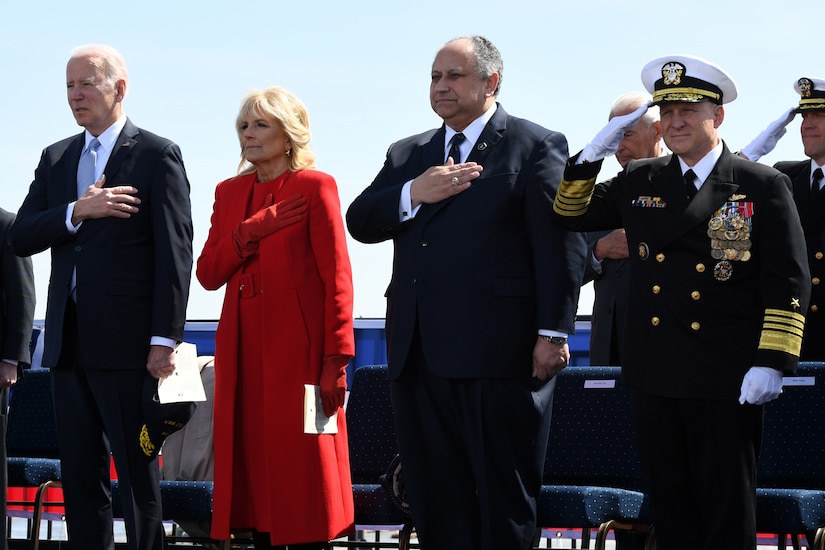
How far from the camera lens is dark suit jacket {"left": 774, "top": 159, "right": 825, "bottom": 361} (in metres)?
5.20

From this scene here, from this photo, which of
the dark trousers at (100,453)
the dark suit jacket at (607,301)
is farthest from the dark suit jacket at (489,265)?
the dark suit jacket at (607,301)

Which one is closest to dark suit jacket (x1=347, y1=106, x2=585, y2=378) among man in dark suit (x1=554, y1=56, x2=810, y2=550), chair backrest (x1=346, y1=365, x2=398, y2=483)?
man in dark suit (x1=554, y1=56, x2=810, y2=550)

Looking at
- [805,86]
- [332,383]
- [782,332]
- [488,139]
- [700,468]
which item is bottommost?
[700,468]

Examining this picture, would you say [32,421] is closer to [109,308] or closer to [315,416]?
[109,308]

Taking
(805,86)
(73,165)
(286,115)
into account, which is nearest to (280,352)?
(286,115)

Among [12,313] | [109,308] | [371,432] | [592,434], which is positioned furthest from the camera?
[371,432]

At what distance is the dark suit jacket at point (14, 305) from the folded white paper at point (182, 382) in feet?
4.04

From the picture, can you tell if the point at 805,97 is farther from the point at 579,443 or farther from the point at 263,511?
the point at 263,511

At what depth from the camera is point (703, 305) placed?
388 cm

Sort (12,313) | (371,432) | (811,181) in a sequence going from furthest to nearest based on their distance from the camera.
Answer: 1. (371,432)
2. (12,313)
3. (811,181)

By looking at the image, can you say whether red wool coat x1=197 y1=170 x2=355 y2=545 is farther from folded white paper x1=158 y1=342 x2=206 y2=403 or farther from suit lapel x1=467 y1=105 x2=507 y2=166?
suit lapel x1=467 y1=105 x2=507 y2=166

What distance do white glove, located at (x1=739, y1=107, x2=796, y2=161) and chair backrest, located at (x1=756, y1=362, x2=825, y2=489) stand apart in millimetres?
846

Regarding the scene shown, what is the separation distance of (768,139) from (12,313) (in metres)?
3.25

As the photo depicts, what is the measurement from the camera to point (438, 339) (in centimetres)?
411
